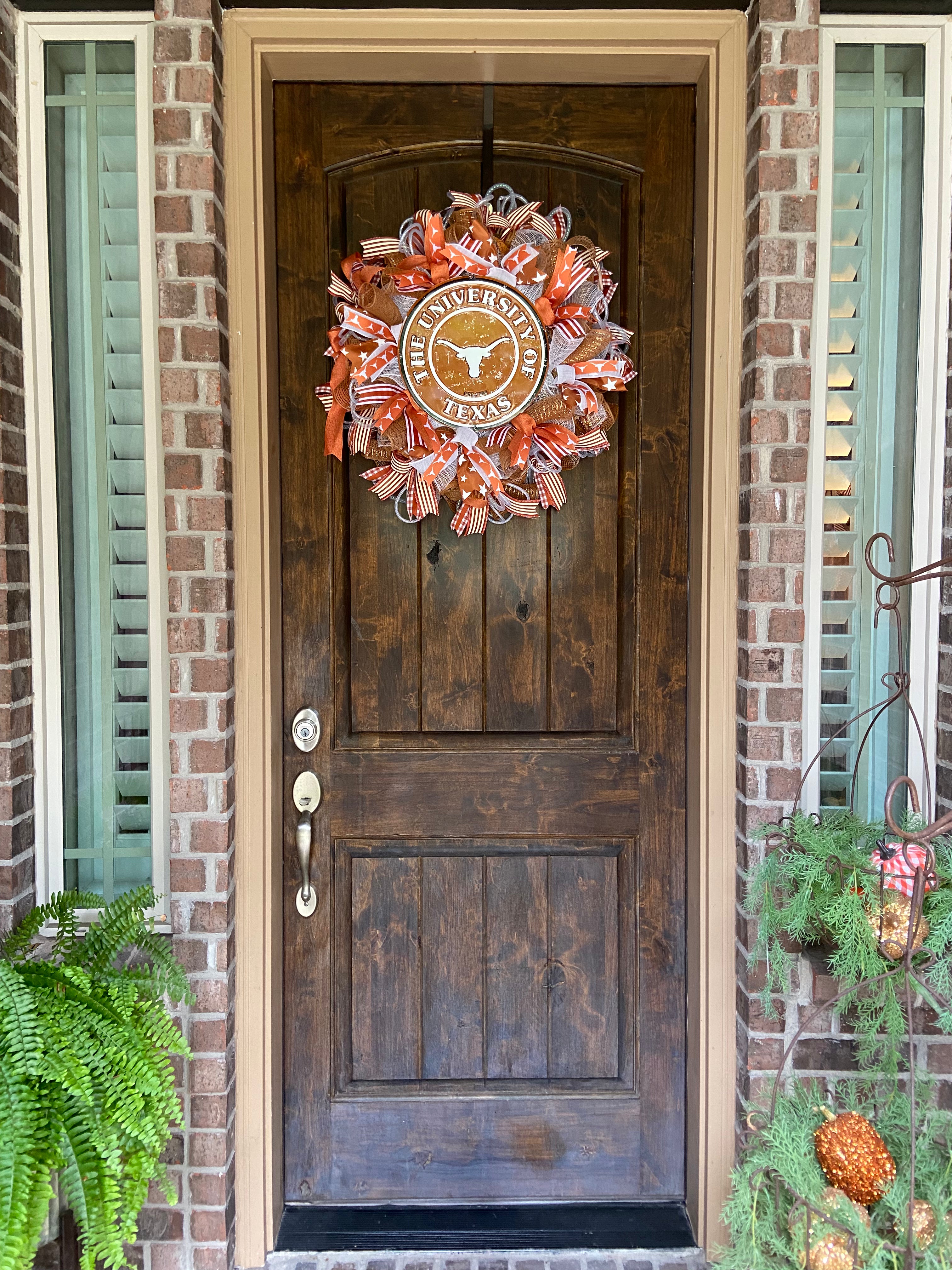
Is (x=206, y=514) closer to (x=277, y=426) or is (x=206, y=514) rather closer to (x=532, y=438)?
(x=277, y=426)

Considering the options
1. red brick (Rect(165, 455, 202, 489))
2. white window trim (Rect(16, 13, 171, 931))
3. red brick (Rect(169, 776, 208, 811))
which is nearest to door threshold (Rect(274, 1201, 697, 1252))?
white window trim (Rect(16, 13, 171, 931))

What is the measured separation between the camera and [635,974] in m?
2.07

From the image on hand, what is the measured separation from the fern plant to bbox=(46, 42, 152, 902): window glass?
1.32ft

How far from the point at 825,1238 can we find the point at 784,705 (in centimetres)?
94

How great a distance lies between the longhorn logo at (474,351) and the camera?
1.89m

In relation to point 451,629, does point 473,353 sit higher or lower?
higher

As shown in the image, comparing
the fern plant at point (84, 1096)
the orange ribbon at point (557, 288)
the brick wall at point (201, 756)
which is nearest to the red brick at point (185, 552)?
the brick wall at point (201, 756)

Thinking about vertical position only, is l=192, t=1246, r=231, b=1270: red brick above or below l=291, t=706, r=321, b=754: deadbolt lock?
below

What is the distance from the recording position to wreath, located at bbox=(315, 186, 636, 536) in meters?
1.89

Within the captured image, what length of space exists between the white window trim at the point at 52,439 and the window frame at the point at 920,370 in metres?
1.40

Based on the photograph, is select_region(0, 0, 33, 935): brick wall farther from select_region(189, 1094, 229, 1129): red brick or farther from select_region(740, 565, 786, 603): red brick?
select_region(740, 565, 786, 603): red brick

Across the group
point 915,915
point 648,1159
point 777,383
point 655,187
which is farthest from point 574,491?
point 648,1159

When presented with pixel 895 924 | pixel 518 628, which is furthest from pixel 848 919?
pixel 518 628

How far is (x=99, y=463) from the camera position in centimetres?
190
